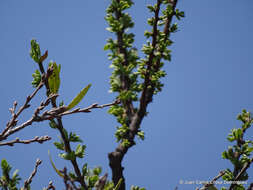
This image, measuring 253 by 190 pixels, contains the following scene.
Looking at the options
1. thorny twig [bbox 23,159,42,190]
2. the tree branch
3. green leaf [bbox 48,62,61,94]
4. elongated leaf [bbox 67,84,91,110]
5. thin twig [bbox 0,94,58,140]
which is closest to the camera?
thin twig [bbox 0,94,58,140]

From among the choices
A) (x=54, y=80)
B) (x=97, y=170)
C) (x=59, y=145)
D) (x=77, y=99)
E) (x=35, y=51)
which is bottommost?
(x=97, y=170)

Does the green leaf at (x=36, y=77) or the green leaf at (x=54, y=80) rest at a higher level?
the green leaf at (x=36, y=77)

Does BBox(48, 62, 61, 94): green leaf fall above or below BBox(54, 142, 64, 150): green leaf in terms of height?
above

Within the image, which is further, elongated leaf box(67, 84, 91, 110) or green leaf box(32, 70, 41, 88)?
green leaf box(32, 70, 41, 88)

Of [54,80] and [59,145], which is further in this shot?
[59,145]

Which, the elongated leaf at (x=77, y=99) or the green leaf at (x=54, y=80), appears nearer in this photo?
the elongated leaf at (x=77, y=99)

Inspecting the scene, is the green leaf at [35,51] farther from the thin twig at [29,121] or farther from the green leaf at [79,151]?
the green leaf at [79,151]

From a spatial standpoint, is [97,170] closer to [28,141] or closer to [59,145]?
[59,145]

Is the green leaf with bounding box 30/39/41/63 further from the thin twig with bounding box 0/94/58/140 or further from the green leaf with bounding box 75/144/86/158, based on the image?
the green leaf with bounding box 75/144/86/158

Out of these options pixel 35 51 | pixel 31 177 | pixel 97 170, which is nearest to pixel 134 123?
pixel 97 170

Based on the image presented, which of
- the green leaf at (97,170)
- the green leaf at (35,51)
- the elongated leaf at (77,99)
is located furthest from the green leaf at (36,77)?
the green leaf at (97,170)

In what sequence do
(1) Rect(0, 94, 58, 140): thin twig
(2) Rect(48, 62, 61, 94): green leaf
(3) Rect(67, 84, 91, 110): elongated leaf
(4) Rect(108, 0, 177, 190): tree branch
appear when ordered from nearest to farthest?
(1) Rect(0, 94, 58, 140): thin twig → (3) Rect(67, 84, 91, 110): elongated leaf → (2) Rect(48, 62, 61, 94): green leaf → (4) Rect(108, 0, 177, 190): tree branch

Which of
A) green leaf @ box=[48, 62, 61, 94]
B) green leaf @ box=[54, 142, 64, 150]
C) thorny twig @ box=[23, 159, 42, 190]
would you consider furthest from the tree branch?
green leaf @ box=[48, 62, 61, 94]

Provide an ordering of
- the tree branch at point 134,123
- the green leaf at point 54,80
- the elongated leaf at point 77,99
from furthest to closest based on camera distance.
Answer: the tree branch at point 134,123, the green leaf at point 54,80, the elongated leaf at point 77,99
